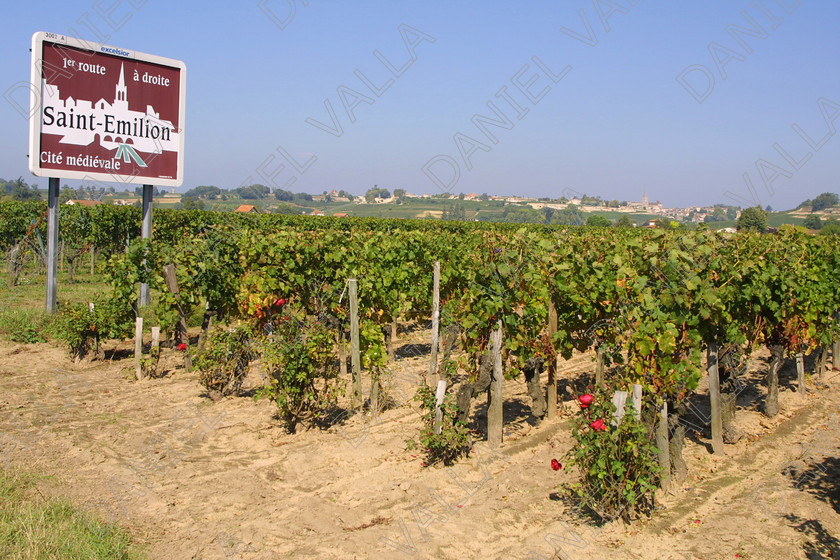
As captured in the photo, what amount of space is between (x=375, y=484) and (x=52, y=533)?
Answer: 8.76 ft

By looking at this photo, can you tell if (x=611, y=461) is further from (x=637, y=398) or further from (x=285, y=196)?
(x=285, y=196)

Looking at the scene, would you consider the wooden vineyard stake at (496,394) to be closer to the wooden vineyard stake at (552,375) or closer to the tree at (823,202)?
the wooden vineyard stake at (552,375)

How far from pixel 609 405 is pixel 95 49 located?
12.9 metres

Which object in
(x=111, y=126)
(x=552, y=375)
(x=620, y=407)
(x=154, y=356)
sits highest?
(x=111, y=126)

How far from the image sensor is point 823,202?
173ft

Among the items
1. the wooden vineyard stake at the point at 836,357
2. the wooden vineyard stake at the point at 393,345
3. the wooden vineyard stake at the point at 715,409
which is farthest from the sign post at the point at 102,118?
the wooden vineyard stake at the point at 836,357

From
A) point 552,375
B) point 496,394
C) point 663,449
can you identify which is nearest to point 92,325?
point 496,394

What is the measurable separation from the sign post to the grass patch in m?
8.18

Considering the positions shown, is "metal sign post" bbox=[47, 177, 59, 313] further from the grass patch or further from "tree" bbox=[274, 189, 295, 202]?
"tree" bbox=[274, 189, 295, 202]

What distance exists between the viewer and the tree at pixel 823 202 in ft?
165

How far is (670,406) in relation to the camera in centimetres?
607

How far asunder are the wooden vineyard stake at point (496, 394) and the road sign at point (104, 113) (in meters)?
10.2

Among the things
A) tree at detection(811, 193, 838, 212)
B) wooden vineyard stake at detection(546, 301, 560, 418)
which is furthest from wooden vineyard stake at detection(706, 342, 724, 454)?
tree at detection(811, 193, 838, 212)

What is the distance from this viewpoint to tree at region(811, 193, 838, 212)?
50259 mm
